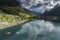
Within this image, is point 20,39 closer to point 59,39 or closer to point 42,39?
point 42,39

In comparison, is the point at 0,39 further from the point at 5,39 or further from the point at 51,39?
the point at 51,39

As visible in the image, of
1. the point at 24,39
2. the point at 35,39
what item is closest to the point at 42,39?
the point at 35,39

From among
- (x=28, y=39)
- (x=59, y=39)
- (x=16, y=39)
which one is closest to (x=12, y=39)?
(x=16, y=39)

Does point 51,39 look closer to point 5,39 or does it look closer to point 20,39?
point 20,39

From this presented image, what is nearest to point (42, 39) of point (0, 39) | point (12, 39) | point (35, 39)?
point (35, 39)

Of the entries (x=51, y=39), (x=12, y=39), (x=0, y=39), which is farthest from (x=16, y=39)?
(x=51, y=39)
